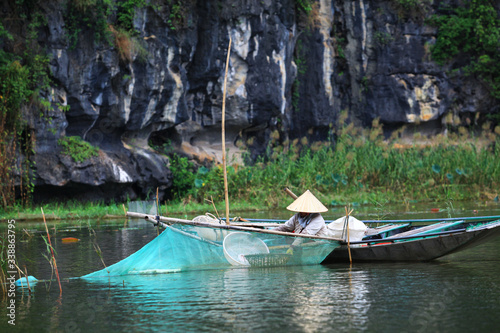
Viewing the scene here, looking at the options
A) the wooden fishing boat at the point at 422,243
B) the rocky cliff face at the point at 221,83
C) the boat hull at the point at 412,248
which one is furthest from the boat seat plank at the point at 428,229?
the rocky cliff face at the point at 221,83

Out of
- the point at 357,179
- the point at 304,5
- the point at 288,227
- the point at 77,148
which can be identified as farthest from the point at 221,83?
the point at 288,227

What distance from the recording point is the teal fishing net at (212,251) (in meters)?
6.23

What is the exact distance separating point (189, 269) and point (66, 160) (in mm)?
7878

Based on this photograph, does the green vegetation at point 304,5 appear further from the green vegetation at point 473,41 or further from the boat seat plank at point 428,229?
the boat seat plank at point 428,229

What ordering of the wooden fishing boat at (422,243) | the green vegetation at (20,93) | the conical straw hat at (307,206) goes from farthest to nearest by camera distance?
1. the green vegetation at (20,93)
2. the conical straw hat at (307,206)
3. the wooden fishing boat at (422,243)

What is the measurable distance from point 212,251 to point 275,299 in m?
1.50

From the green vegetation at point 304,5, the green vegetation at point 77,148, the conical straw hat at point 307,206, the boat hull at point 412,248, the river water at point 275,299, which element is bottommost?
the river water at point 275,299

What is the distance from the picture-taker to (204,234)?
6.36m

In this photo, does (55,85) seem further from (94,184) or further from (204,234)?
(204,234)

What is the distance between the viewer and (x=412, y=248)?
6926mm

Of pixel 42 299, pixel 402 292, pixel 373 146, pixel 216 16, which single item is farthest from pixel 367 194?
pixel 42 299

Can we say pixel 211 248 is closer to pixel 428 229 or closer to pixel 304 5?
pixel 428 229

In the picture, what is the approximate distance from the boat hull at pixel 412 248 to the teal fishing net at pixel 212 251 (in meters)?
0.34

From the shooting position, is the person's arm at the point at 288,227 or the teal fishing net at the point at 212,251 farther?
the person's arm at the point at 288,227
